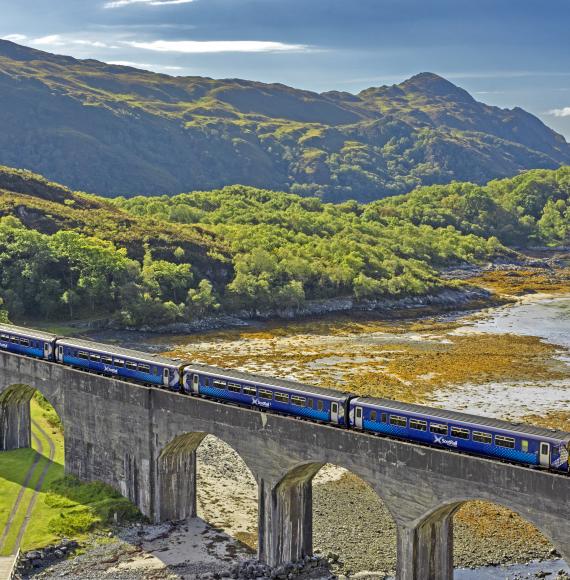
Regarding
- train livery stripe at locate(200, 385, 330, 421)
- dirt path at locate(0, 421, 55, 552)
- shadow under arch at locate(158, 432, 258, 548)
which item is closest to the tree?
dirt path at locate(0, 421, 55, 552)

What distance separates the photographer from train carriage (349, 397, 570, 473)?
3825 centimetres

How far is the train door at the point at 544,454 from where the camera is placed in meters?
38.1

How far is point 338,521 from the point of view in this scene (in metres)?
57.2

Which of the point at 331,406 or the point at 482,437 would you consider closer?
the point at 482,437

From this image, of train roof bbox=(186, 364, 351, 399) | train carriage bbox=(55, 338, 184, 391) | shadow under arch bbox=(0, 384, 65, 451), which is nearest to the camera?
train roof bbox=(186, 364, 351, 399)

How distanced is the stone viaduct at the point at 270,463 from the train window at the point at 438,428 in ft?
3.40

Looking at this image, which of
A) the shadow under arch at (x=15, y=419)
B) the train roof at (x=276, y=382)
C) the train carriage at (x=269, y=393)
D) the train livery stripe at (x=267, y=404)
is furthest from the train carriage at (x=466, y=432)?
the shadow under arch at (x=15, y=419)

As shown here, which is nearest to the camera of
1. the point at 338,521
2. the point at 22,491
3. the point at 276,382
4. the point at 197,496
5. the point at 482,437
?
the point at 482,437

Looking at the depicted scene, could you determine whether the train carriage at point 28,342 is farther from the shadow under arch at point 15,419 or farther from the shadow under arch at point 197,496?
the shadow under arch at point 197,496

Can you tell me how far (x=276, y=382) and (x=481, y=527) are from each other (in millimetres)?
19353

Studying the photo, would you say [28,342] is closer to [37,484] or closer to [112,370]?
[112,370]

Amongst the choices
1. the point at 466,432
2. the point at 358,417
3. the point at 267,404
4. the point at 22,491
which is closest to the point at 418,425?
the point at 466,432

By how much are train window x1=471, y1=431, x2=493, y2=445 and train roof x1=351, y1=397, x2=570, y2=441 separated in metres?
0.41

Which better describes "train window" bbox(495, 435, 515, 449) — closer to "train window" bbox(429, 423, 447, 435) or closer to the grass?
"train window" bbox(429, 423, 447, 435)
